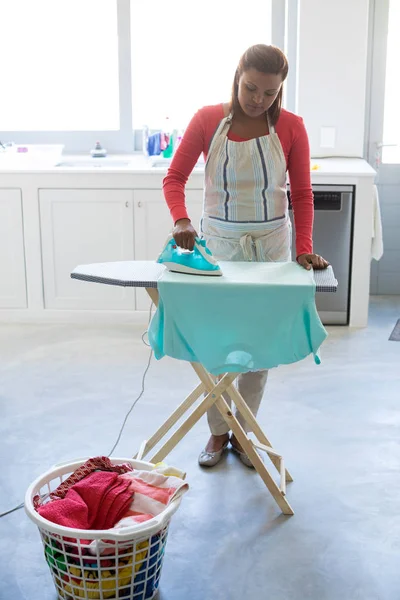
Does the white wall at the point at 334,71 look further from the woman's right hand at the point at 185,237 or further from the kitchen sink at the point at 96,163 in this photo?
the woman's right hand at the point at 185,237

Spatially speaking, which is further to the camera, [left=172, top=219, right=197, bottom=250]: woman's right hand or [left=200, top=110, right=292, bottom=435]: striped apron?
[left=200, top=110, right=292, bottom=435]: striped apron

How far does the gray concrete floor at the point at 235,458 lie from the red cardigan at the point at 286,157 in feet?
2.64

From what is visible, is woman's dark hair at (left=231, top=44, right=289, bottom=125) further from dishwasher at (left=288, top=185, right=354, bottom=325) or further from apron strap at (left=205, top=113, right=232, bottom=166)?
dishwasher at (left=288, top=185, right=354, bottom=325)

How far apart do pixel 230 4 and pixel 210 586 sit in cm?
350

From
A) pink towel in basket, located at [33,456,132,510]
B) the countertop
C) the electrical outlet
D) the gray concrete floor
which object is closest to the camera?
pink towel in basket, located at [33,456,132,510]

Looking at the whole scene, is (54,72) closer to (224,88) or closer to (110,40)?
(110,40)

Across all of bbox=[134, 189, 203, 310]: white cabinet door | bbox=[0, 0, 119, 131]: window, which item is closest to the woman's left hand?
bbox=[134, 189, 203, 310]: white cabinet door

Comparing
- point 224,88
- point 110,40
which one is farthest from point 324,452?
point 110,40

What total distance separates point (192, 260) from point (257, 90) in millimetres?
540

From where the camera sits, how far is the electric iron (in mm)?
2156

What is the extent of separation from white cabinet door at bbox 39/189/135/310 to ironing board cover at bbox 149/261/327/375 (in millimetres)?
2157

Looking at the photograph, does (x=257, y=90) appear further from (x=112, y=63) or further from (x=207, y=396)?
(x=112, y=63)

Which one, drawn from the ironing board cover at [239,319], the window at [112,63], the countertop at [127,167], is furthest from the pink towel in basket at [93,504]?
the window at [112,63]

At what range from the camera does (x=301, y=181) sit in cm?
248
